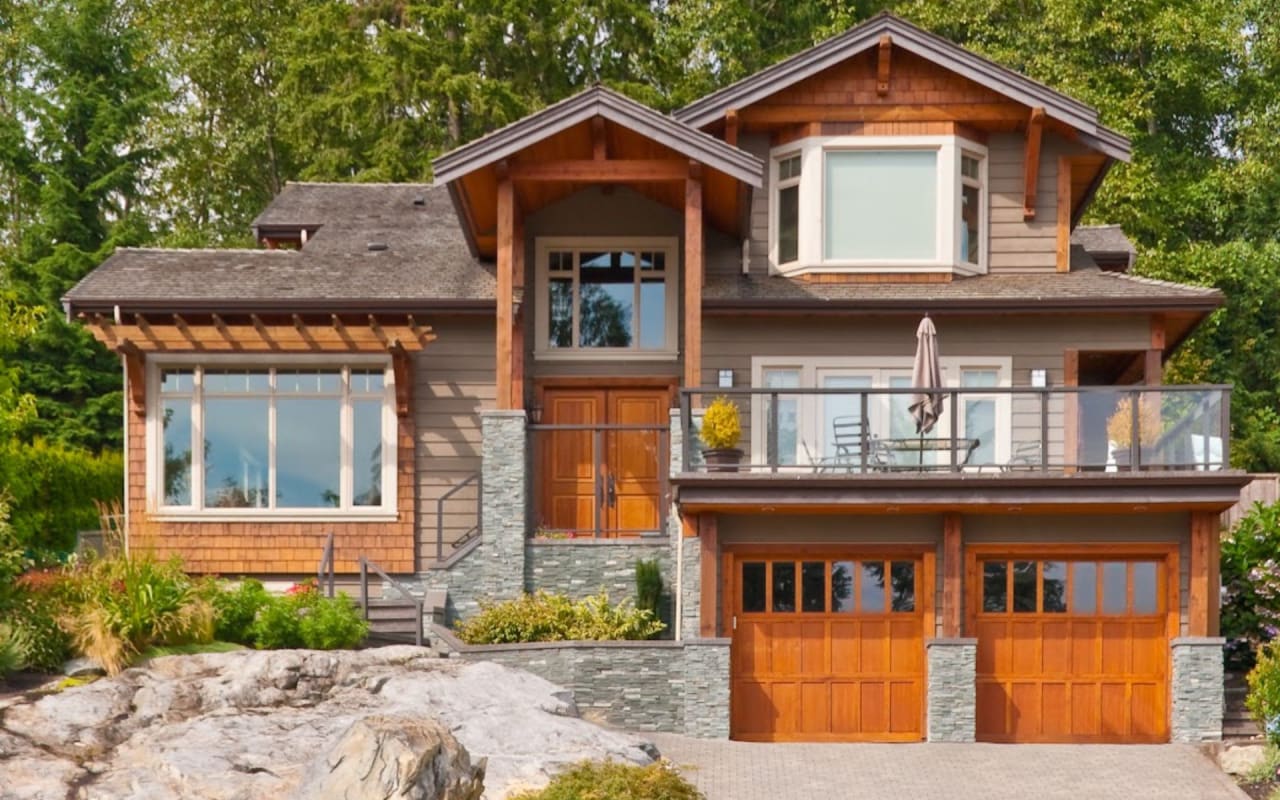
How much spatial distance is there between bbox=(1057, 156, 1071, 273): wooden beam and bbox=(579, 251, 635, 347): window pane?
5.83m

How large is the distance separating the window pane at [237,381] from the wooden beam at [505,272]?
3.78 meters

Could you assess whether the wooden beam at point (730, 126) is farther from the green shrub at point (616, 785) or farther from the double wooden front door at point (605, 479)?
the green shrub at point (616, 785)

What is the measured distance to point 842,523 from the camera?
18047 mm

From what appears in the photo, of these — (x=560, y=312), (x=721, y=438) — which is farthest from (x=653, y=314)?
(x=721, y=438)

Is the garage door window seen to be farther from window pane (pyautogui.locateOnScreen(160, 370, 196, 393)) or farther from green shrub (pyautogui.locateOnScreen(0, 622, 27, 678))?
window pane (pyautogui.locateOnScreen(160, 370, 196, 393))

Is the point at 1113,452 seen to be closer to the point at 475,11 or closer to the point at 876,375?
the point at 876,375

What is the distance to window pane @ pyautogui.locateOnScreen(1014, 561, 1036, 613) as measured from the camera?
18.1 meters

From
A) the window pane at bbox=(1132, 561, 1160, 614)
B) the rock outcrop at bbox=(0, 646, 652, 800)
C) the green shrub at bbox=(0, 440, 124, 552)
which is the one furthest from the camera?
the green shrub at bbox=(0, 440, 124, 552)

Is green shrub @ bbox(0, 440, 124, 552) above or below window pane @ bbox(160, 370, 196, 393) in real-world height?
below

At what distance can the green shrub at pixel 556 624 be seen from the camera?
59.9ft

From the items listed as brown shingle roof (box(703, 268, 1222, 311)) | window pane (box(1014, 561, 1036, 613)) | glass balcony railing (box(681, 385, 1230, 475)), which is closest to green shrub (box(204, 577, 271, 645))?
glass balcony railing (box(681, 385, 1230, 475))

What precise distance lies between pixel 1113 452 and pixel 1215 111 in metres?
21.2

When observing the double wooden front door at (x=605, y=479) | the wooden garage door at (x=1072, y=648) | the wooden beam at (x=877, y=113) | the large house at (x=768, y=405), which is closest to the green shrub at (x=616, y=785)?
the large house at (x=768, y=405)

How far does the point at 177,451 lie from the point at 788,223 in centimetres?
872
